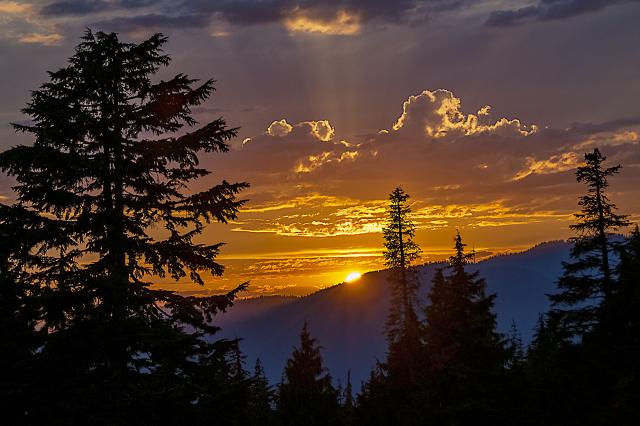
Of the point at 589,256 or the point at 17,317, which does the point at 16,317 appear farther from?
the point at 589,256

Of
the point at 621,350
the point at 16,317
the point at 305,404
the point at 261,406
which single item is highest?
the point at 16,317

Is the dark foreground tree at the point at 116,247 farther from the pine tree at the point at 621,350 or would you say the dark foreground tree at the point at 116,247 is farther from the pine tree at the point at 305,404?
the pine tree at the point at 305,404


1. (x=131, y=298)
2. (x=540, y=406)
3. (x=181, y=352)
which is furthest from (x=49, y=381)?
(x=540, y=406)

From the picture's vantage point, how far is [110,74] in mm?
17359

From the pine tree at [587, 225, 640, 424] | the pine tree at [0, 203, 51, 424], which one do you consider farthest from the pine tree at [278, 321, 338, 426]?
the pine tree at [0, 203, 51, 424]

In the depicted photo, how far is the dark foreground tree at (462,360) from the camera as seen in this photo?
89.3 feet

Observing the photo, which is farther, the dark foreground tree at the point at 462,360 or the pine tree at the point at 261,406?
the dark foreground tree at the point at 462,360

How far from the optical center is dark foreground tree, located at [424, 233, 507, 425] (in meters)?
27.2

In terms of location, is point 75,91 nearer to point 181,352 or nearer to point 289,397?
point 181,352

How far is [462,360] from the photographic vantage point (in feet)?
92.7

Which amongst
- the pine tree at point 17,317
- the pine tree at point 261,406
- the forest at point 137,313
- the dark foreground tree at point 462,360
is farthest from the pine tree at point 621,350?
the pine tree at point 17,317

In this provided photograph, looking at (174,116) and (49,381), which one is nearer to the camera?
(49,381)

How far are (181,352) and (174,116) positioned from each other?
735 centimetres

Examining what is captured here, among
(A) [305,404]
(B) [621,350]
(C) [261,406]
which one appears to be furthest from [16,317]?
(C) [261,406]
